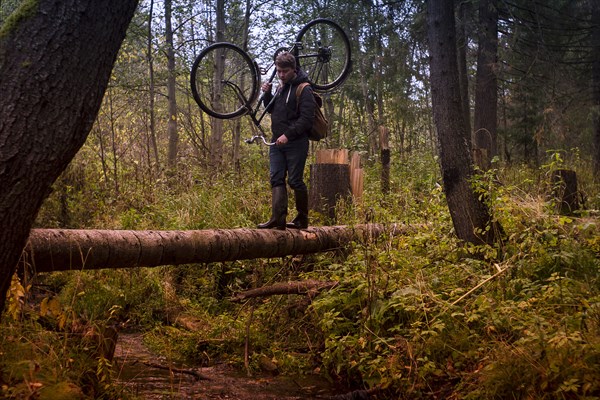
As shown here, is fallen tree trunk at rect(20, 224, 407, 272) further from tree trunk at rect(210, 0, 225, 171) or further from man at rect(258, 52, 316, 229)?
tree trunk at rect(210, 0, 225, 171)

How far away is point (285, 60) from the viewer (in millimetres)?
7504

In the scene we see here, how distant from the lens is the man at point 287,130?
759 centimetres

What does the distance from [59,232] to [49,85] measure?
2849mm

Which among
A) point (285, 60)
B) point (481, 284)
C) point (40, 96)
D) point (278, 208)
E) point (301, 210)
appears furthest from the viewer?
point (301, 210)

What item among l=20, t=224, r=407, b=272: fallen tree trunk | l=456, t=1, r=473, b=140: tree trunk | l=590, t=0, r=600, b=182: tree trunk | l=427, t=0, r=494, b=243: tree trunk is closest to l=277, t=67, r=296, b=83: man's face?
l=427, t=0, r=494, b=243: tree trunk

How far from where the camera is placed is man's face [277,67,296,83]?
24.8 feet

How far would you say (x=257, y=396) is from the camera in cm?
543

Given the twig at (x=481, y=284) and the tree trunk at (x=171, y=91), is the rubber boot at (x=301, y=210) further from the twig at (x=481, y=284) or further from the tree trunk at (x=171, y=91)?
the tree trunk at (x=171, y=91)

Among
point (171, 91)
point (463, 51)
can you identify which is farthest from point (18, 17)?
point (171, 91)

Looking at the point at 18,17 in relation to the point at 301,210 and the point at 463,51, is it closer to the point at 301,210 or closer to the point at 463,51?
the point at 301,210

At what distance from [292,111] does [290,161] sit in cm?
60

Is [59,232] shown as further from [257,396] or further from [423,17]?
[423,17]

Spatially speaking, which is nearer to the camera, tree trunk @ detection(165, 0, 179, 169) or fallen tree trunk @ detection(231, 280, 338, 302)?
fallen tree trunk @ detection(231, 280, 338, 302)

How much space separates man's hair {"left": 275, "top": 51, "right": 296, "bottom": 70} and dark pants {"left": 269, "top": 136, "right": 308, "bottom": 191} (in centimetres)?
88
